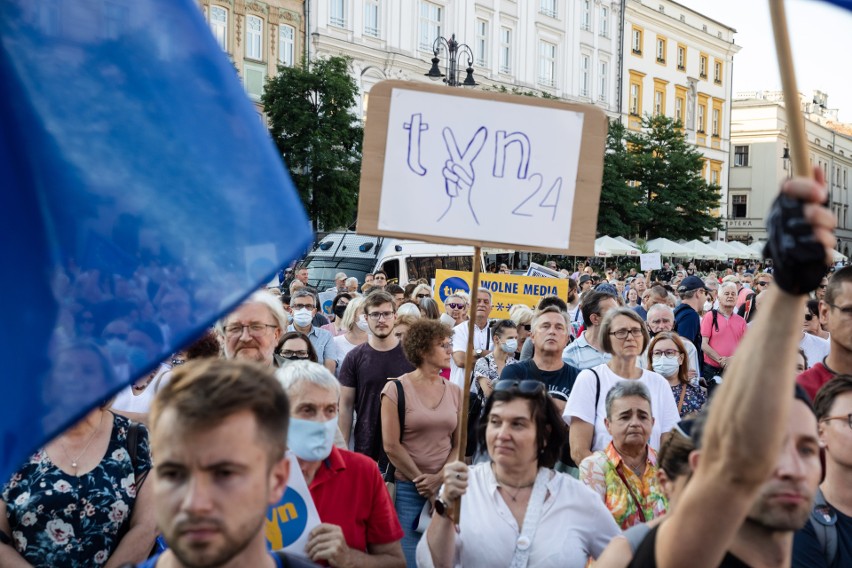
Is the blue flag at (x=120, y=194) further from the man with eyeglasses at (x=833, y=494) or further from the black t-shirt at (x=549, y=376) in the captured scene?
the black t-shirt at (x=549, y=376)

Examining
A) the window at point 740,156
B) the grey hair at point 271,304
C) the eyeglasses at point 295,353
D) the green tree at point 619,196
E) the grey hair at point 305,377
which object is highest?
the window at point 740,156

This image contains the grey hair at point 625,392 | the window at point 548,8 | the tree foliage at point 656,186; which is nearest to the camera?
the grey hair at point 625,392

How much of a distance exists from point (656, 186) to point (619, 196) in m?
4.18

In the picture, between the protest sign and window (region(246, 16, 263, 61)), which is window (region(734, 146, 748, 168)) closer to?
window (region(246, 16, 263, 61))

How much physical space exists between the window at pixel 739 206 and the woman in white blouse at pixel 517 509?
7018 cm

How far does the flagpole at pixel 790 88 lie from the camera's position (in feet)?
5.57

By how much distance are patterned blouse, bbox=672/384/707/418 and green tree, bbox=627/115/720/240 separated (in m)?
40.7

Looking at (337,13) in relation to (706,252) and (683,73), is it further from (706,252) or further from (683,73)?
(683,73)

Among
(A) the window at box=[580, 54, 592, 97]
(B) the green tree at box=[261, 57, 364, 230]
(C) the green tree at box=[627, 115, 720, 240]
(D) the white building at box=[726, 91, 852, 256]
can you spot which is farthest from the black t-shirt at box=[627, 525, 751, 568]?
(D) the white building at box=[726, 91, 852, 256]

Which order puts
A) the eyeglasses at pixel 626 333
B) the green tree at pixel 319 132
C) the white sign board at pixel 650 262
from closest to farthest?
the eyeglasses at pixel 626 333 → the white sign board at pixel 650 262 → the green tree at pixel 319 132

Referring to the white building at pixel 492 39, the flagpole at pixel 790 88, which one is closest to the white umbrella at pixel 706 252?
the white building at pixel 492 39

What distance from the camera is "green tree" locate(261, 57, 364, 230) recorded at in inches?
1150

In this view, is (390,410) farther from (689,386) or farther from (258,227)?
(258,227)

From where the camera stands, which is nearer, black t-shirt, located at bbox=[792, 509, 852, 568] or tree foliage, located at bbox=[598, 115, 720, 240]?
black t-shirt, located at bbox=[792, 509, 852, 568]
